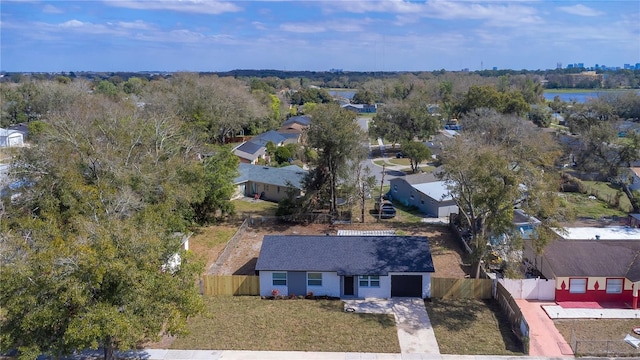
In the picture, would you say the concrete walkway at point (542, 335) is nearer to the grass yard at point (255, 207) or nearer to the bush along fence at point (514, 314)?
the bush along fence at point (514, 314)

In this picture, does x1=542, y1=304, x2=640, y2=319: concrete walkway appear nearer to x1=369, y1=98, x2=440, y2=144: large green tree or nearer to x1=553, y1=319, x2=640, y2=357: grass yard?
x1=553, y1=319, x2=640, y2=357: grass yard

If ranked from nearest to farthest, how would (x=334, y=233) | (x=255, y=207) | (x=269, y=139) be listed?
(x=334, y=233) < (x=255, y=207) < (x=269, y=139)

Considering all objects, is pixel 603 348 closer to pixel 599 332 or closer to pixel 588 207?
pixel 599 332

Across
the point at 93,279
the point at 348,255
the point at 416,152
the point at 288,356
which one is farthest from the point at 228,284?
the point at 416,152

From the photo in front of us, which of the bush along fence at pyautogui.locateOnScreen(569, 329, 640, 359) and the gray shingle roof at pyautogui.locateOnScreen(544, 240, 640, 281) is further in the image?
the gray shingle roof at pyautogui.locateOnScreen(544, 240, 640, 281)

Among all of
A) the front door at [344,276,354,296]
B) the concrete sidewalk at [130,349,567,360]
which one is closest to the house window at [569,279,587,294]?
the concrete sidewalk at [130,349,567,360]

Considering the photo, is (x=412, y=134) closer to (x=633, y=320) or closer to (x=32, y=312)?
(x=633, y=320)

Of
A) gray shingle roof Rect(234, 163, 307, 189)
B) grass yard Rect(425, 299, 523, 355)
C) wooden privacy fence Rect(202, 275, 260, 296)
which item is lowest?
grass yard Rect(425, 299, 523, 355)
